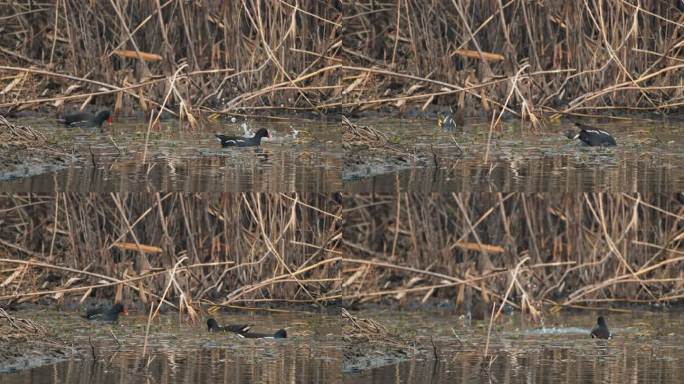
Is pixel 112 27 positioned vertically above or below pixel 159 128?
above

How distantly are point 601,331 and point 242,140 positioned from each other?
9.33ft

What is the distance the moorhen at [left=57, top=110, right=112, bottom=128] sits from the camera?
9.57 metres

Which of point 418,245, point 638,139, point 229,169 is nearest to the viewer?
point 229,169

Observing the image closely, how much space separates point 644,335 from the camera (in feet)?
30.4

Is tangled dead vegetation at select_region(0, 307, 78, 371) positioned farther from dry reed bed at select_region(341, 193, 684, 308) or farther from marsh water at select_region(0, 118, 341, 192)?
dry reed bed at select_region(341, 193, 684, 308)

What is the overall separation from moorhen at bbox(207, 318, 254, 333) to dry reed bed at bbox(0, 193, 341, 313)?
324mm

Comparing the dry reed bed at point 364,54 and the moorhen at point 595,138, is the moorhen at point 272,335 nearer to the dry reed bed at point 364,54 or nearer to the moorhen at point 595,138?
the dry reed bed at point 364,54

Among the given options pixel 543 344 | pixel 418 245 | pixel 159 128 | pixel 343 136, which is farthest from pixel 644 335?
pixel 159 128

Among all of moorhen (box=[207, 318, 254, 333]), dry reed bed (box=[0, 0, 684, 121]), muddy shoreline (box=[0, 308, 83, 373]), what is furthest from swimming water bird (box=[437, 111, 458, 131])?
muddy shoreline (box=[0, 308, 83, 373])

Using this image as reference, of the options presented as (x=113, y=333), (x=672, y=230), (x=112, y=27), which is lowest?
(x=113, y=333)

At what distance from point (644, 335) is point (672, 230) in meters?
1.37

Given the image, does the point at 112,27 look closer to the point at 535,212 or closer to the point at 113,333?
the point at 113,333

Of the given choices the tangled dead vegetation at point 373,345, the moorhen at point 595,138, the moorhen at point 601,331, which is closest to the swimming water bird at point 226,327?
the tangled dead vegetation at point 373,345

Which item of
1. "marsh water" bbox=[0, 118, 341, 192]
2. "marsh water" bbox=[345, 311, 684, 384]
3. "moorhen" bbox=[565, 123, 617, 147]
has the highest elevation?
"moorhen" bbox=[565, 123, 617, 147]
